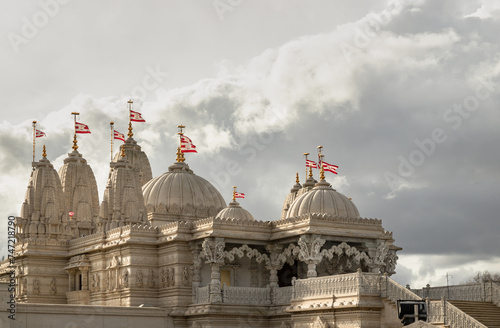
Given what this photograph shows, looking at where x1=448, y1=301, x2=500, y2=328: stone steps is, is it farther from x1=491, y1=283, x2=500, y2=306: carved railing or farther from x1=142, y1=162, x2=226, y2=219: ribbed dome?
x1=142, y1=162, x2=226, y2=219: ribbed dome

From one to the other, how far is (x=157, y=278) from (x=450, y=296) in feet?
51.2

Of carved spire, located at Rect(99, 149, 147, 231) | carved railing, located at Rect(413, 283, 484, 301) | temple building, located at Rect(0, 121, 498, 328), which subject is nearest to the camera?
carved railing, located at Rect(413, 283, 484, 301)

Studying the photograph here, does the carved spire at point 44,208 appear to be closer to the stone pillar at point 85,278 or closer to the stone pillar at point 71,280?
the stone pillar at point 71,280

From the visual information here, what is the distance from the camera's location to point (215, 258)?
48.0 metres

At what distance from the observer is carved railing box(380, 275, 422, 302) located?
39.8 meters

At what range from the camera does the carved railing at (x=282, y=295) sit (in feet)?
157

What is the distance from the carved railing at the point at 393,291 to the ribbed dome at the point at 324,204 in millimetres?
8323

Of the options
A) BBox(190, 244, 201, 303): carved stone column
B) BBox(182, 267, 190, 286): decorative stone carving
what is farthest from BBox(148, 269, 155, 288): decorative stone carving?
BBox(190, 244, 201, 303): carved stone column

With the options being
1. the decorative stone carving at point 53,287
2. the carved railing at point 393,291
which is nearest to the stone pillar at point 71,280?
the decorative stone carving at point 53,287

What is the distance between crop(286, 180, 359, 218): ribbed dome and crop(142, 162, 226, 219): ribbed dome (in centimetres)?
1031

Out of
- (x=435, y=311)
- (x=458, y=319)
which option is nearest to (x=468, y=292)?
(x=435, y=311)

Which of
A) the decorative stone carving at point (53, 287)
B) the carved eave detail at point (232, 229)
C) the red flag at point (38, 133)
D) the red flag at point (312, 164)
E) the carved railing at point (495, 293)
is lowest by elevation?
the carved railing at point (495, 293)

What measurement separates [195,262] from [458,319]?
16.8 meters

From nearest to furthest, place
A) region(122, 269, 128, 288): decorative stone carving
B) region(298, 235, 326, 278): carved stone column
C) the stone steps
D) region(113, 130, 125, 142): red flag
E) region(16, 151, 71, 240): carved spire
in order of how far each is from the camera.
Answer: the stone steps < region(298, 235, 326, 278): carved stone column < region(122, 269, 128, 288): decorative stone carving < region(16, 151, 71, 240): carved spire < region(113, 130, 125, 142): red flag
